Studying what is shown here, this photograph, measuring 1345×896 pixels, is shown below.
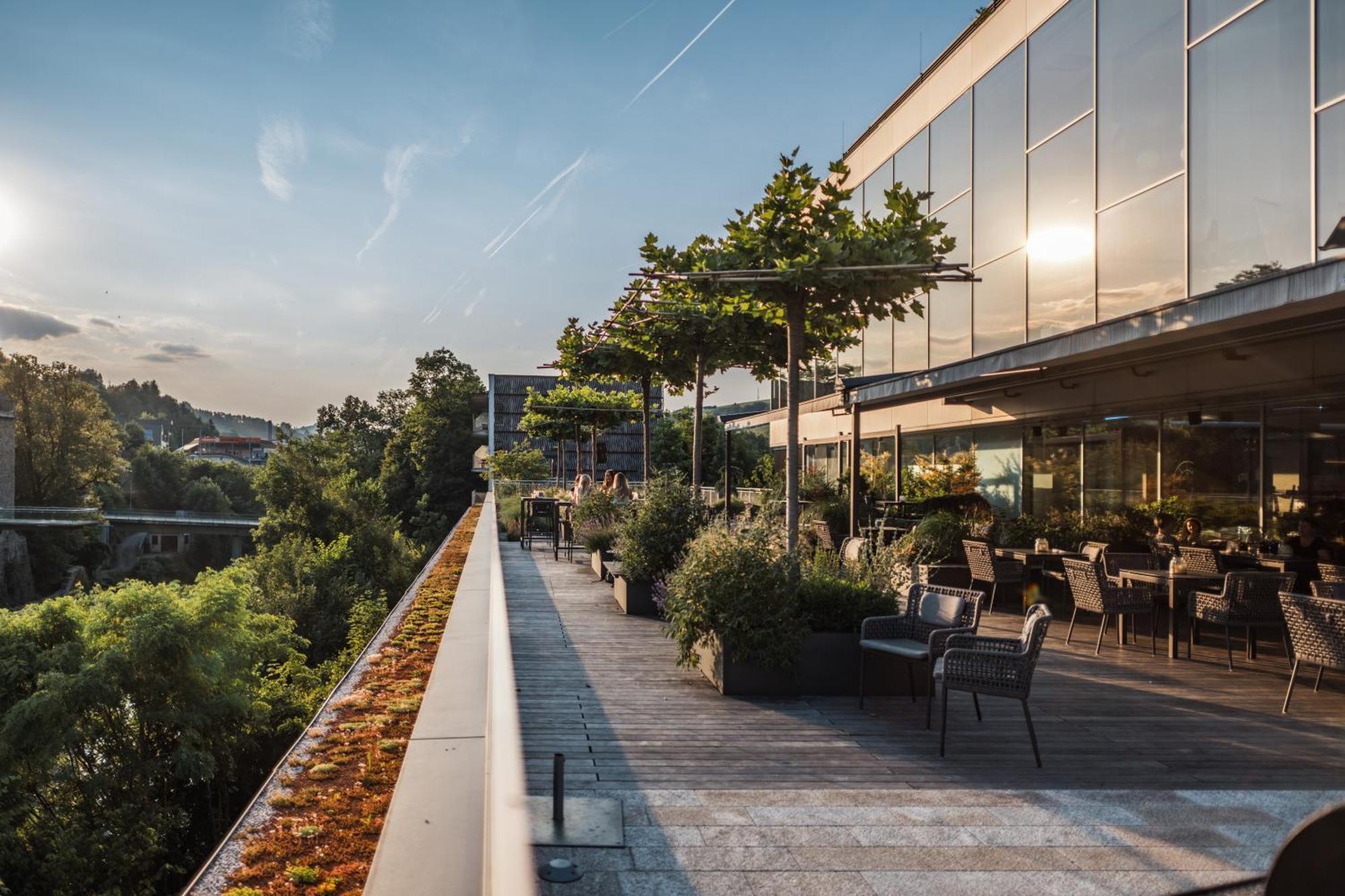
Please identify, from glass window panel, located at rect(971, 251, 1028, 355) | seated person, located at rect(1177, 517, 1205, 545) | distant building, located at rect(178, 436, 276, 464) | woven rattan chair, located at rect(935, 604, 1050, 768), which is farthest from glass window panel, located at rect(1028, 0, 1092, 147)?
distant building, located at rect(178, 436, 276, 464)

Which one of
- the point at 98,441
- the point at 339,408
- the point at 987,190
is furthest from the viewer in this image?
the point at 339,408

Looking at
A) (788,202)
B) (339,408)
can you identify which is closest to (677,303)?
(788,202)

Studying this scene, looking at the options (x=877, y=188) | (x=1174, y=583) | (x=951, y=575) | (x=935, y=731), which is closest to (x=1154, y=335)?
(x=1174, y=583)

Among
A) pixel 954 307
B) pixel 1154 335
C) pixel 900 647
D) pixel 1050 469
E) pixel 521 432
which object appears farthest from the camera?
pixel 521 432

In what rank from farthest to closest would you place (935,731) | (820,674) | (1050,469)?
(1050,469), (820,674), (935,731)

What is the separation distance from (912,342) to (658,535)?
30.5ft

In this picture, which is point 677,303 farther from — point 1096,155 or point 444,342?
point 444,342

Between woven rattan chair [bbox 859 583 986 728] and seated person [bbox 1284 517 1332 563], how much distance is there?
460cm

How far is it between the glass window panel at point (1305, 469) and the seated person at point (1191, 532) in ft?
3.05

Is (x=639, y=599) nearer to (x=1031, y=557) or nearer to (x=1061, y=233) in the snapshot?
(x=1031, y=557)

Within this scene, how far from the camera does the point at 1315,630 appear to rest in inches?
229

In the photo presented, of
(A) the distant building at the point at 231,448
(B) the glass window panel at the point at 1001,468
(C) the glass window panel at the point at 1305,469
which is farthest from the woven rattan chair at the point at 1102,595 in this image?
(A) the distant building at the point at 231,448

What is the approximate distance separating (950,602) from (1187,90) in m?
7.34

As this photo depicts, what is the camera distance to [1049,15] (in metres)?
12.8
